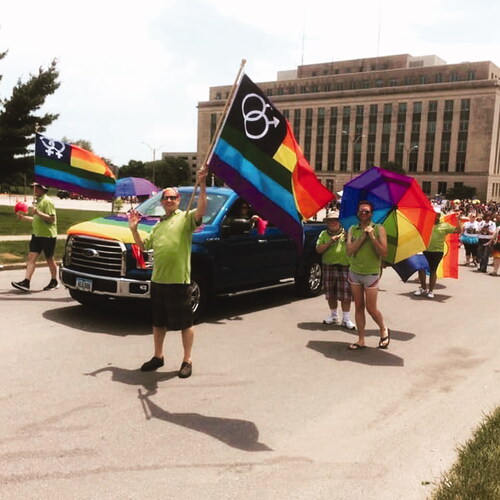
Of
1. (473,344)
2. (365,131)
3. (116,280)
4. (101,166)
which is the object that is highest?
(365,131)

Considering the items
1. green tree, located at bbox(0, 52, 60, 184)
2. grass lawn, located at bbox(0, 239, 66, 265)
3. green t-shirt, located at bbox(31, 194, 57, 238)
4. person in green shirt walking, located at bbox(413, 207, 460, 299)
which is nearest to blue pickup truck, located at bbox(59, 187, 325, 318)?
green t-shirt, located at bbox(31, 194, 57, 238)

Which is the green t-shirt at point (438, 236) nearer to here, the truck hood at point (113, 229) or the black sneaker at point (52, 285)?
the truck hood at point (113, 229)

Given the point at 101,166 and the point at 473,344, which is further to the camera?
the point at 101,166

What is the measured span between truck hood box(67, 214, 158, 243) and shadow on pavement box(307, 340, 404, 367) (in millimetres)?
2730

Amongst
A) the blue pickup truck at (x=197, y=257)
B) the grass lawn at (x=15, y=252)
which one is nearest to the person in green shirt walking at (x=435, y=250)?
the blue pickup truck at (x=197, y=257)

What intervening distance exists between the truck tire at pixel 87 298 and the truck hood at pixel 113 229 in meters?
0.98

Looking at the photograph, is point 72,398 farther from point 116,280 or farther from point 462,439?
point 462,439

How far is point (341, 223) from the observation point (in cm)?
800

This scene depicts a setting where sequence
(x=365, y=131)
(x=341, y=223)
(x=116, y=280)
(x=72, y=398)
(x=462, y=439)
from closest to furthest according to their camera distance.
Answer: (x=462, y=439) < (x=72, y=398) < (x=116, y=280) < (x=341, y=223) < (x=365, y=131)

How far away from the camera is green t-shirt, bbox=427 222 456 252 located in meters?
11.6

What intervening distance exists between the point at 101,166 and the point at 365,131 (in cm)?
10539

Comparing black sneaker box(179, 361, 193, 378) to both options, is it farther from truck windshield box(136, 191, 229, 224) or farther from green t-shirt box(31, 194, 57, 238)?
green t-shirt box(31, 194, 57, 238)

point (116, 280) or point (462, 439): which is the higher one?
point (116, 280)

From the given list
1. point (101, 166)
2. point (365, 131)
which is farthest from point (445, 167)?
point (101, 166)
